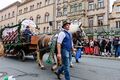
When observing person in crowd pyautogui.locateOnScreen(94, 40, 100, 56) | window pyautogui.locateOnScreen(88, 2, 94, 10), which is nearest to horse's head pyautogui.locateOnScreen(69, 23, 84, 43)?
person in crowd pyautogui.locateOnScreen(94, 40, 100, 56)

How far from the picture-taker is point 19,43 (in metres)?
16.5

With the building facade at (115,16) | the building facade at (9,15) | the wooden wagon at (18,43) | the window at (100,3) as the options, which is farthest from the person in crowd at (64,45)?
the building facade at (9,15)

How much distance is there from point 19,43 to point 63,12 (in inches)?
1576

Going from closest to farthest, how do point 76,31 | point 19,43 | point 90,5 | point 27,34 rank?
point 76,31 < point 27,34 < point 19,43 < point 90,5

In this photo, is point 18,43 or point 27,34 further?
point 18,43

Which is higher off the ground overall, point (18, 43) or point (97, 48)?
point (18, 43)

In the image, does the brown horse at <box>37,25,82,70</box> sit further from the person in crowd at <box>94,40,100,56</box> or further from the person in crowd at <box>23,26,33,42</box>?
the person in crowd at <box>94,40,100,56</box>

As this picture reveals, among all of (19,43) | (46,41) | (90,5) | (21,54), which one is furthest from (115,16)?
(46,41)

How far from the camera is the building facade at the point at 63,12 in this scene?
46875 mm

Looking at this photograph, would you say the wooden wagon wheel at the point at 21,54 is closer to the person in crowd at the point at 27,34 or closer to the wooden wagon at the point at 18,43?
the wooden wagon at the point at 18,43

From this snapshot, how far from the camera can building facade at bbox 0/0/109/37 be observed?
46875mm

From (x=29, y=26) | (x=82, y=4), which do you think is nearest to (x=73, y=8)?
(x=82, y=4)

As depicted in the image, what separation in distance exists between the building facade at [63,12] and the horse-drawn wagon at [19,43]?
22868 millimetres

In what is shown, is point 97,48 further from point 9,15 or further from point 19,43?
→ point 9,15
